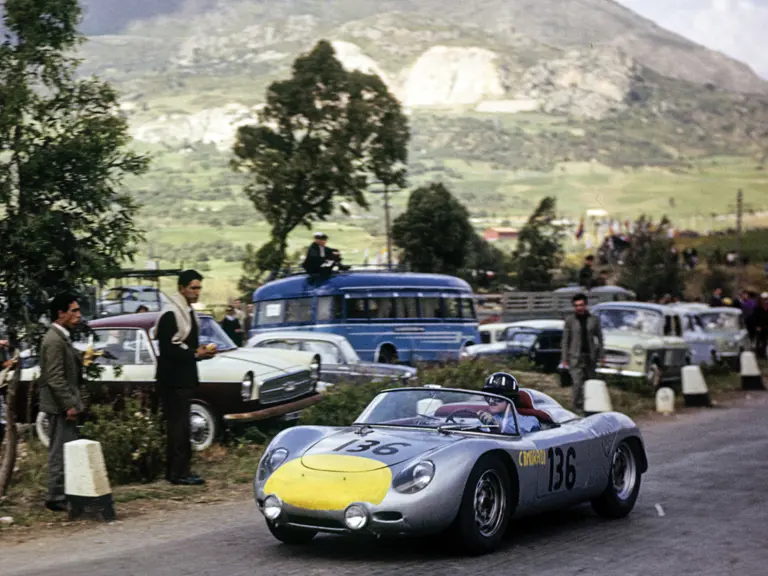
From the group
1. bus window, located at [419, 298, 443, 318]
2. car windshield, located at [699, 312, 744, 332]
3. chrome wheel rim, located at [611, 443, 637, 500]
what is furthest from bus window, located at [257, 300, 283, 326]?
chrome wheel rim, located at [611, 443, 637, 500]

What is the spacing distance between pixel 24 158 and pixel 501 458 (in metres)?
5.25

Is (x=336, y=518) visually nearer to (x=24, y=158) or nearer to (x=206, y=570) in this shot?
(x=206, y=570)

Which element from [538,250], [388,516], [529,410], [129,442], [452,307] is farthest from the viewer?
[538,250]

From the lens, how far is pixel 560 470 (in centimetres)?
980

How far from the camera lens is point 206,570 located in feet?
27.1

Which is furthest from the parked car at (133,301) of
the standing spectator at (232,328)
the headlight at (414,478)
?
the headlight at (414,478)

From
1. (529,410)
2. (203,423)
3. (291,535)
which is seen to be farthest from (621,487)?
(203,423)

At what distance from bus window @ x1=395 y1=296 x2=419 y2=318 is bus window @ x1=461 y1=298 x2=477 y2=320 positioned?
6.68ft

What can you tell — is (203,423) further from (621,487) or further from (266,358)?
(621,487)

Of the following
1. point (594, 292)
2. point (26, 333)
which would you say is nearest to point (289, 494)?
point (26, 333)

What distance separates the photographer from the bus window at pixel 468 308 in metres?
31.7

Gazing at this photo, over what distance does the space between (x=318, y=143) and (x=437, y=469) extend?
3909 cm

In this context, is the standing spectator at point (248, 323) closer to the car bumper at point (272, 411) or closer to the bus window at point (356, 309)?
the bus window at point (356, 309)

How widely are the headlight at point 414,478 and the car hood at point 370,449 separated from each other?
5.7 inches
